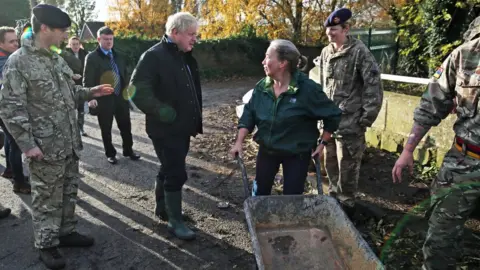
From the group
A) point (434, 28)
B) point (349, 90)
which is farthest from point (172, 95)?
point (434, 28)

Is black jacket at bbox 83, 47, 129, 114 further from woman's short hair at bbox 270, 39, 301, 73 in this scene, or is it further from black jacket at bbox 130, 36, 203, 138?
woman's short hair at bbox 270, 39, 301, 73

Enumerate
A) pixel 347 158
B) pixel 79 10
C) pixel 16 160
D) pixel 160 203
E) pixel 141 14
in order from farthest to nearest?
1. pixel 79 10
2. pixel 141 14
3. pixel 16 160
4. pixel 160 203
5. pixel 347 158

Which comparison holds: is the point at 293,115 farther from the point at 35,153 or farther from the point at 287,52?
the point at 35,153

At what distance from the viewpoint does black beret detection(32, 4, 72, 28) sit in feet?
9.57

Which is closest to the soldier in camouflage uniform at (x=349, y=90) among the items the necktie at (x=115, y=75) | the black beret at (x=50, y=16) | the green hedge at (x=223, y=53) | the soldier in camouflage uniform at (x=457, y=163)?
the soldier in camouflage uniform at (x=457, y=163)

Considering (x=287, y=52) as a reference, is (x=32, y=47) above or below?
above

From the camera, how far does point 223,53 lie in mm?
20156

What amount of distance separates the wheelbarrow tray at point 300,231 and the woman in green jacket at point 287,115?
40 centimetres

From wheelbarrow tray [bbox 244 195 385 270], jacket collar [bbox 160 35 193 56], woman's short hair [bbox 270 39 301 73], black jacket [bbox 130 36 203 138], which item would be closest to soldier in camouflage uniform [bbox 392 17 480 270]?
wheelbarrow tray [bbox 244 195 385 270]

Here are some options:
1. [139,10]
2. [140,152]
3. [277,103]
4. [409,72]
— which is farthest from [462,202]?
[139,10]

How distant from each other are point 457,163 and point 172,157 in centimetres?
235

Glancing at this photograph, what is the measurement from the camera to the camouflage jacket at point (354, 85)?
11.7 feet

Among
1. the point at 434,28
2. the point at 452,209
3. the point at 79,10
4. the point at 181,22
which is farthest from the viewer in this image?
the point at 79,10

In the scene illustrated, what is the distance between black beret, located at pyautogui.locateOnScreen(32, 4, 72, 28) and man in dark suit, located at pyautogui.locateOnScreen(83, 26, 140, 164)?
2.71 m
